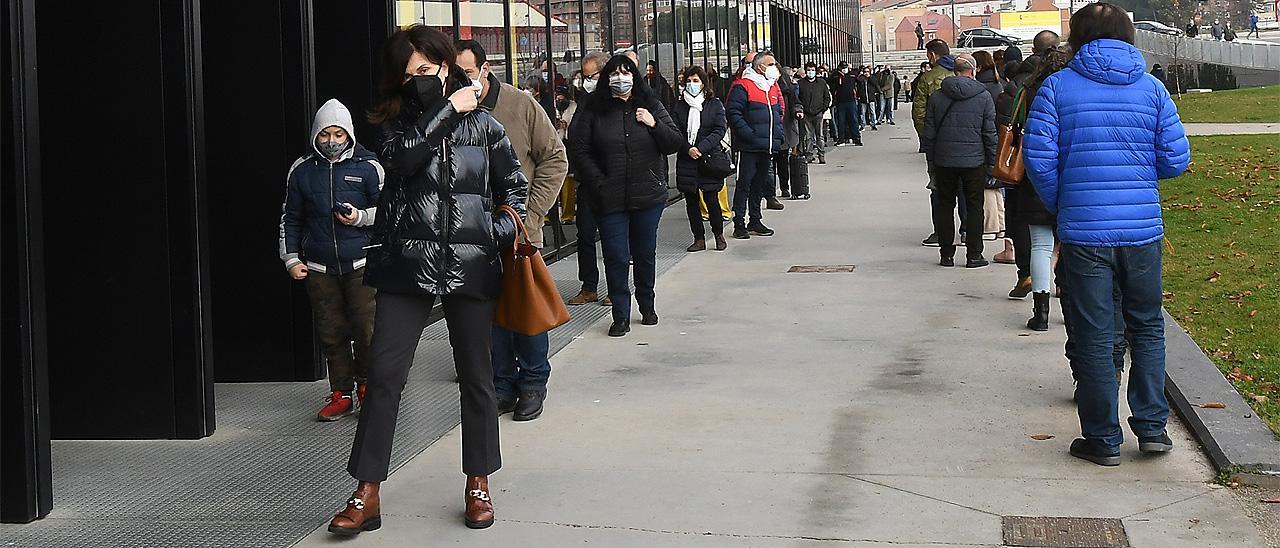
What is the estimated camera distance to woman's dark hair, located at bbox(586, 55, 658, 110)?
9.76 m

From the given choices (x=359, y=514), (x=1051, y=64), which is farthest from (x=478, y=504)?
(x=1051, y=64)

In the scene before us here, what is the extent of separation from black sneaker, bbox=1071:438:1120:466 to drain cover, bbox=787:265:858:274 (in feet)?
20.9

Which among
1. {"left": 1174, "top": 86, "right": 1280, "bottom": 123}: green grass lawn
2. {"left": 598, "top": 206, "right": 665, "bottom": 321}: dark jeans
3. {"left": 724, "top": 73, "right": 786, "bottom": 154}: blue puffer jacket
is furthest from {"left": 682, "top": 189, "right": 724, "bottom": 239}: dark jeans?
{"left": 1174, "top": 86, "right": 1280, "bottom": 123}: green grass lawn

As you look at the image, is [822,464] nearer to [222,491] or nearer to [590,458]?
[590,458]

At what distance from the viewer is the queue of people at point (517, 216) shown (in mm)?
5445

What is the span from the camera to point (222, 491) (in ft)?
20.8

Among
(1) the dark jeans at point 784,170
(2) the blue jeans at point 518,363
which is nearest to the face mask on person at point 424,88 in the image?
(2) the blue jeans at point 518,363

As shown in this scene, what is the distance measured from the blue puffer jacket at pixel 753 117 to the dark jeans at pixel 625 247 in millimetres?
5209

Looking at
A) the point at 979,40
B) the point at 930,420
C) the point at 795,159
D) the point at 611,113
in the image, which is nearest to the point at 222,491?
the point at 930,420

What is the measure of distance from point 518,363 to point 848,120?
85.9ft

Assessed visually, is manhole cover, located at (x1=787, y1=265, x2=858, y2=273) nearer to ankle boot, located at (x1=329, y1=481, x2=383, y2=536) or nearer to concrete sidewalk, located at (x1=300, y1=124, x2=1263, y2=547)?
concrete sidewalk, located at (x1=300, y1=124, x2=1263, y2=547)

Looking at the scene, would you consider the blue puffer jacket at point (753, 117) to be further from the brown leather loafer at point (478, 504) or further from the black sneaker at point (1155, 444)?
the brown leather loafer at point (478, 504)

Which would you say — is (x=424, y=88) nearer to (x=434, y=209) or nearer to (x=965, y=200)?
(x=434, y=209)

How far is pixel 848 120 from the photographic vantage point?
33.1m
